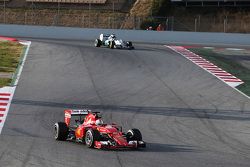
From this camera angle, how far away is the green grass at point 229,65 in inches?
1211

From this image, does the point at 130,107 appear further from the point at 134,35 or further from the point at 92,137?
the point at 134,35

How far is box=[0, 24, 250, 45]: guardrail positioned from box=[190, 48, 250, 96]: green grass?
235 inches

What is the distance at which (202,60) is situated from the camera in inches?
1489

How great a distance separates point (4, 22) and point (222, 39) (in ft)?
61.4

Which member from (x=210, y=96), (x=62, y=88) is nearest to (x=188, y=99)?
(x=210, y=96)

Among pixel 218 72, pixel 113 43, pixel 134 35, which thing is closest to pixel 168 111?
pixel 218 72

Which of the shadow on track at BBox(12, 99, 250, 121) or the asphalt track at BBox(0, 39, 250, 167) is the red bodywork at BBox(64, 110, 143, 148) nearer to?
the asphalt track at BBox(0, 39, 250, 167)

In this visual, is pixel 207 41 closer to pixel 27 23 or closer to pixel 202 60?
pixel 202 60

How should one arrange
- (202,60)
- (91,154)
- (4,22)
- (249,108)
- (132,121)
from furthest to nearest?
(4,22), (202,60), (249,108), (132,121), (91,154)

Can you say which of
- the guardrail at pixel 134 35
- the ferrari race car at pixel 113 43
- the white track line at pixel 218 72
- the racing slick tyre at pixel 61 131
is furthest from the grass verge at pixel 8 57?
the racing slick tyre at pixel 61 131

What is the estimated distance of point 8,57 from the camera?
118 feet

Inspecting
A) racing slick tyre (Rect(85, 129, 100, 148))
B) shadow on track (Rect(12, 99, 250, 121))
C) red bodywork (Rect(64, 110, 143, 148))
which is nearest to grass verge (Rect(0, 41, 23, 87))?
shadow on track (Rect(12, 99, 250, 121))

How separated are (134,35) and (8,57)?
15.2 metres

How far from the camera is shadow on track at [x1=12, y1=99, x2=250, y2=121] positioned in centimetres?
2328
